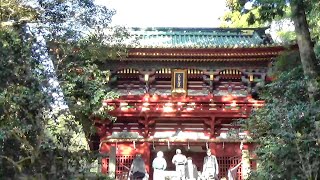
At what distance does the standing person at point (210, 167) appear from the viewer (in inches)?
607

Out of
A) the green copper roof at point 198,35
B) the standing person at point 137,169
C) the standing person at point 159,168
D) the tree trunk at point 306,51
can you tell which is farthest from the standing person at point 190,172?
the tree trunk at point 306,51

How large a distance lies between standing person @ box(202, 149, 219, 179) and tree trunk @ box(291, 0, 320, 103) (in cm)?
525

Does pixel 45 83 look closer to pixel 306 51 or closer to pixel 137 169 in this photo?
pixel 306 51

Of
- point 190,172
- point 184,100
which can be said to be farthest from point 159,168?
point 184,100

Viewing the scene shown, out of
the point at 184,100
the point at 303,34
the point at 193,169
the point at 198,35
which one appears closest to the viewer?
the point at 303,34

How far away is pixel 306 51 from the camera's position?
38.7 ft

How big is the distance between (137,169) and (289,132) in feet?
23.2

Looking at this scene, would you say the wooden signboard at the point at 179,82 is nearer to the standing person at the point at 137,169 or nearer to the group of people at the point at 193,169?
the group of people at the point at 193,169

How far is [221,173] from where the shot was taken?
54.0ft

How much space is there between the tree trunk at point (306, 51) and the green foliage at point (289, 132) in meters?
0.22

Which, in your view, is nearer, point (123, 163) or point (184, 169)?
point (184, 169)

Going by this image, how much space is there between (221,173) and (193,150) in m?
2.04

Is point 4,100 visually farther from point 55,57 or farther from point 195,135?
point 195,135

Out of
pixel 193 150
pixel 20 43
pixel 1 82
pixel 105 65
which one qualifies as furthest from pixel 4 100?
pixel 193 150
